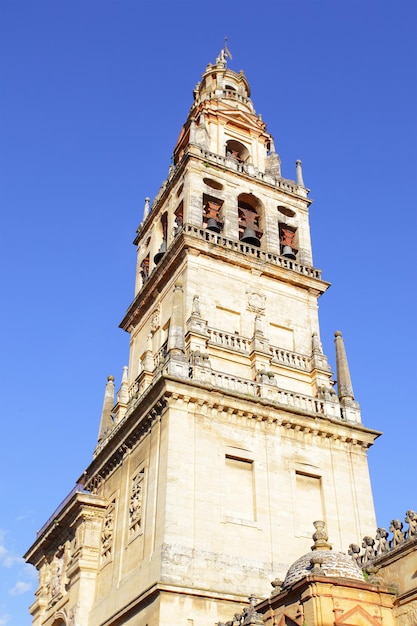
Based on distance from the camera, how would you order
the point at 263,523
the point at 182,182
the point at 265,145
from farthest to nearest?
the point at 265,145 < the point at 182,182 < the point at 263,523

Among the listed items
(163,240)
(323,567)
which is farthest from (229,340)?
(323,567)

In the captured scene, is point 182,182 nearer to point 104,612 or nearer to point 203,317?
point 203,317

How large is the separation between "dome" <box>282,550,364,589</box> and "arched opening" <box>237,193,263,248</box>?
18.8 meters

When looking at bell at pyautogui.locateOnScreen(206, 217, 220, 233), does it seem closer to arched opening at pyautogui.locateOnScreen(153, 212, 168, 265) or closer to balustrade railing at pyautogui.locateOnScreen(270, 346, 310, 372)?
arched opening at pyautogui.locateOnScreen(153, 212, 168, 265)

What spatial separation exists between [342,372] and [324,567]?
14215 mm

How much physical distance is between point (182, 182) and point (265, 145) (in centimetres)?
729

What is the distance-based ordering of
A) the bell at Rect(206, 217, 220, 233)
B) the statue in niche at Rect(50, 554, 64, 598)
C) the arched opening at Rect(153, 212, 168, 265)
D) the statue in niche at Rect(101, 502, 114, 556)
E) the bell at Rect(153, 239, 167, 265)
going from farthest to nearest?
the arched opening at Rect(153, 212, 168, 265)
the bell at Rect(153, 239, 167, 265)
the bell at Rect(206, 217, 220, 233)
the statue in niche at Rect(50, 554, 64, 598)
the statue in niche at Rect(101, 502, 114, 556)

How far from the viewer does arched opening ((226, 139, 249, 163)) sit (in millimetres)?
40156

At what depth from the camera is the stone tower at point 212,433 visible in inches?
931

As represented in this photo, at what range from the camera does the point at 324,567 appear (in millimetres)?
16953

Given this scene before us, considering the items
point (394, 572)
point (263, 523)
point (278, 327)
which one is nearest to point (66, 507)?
point (263, 523)

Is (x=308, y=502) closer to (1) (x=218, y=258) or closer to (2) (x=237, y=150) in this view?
(1) (x=218, y=258)

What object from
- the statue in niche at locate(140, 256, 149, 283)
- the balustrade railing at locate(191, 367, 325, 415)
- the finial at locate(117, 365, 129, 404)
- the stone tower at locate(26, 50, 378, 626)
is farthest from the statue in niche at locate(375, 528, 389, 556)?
the statue in niche at locate(140, 256, 149, 283)

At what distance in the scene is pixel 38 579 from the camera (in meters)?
33.9
